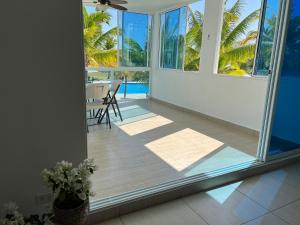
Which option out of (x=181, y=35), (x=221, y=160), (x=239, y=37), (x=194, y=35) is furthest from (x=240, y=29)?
(x=221, y=160)

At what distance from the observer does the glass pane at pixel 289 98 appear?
7.95 ft

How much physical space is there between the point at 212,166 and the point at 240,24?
3.12m

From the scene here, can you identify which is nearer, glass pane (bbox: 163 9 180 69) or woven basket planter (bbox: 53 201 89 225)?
woven basket planter (bbox: 53 201 89 225)

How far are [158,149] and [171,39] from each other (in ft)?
13.0

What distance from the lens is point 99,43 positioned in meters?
6.46

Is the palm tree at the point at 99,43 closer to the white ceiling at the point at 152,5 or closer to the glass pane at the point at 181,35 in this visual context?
the white ceiling at the point at 152,5

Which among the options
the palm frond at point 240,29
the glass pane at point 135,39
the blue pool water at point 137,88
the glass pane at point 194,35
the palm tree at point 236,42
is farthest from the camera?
the blue pool water at point 137,88

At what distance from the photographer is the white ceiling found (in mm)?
5523

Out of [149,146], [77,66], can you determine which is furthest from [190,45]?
[77,66]

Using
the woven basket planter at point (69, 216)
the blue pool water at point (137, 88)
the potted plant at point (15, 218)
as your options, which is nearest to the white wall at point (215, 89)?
the blue pool water at point (137, 88)

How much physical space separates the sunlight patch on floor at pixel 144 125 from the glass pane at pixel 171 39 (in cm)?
204

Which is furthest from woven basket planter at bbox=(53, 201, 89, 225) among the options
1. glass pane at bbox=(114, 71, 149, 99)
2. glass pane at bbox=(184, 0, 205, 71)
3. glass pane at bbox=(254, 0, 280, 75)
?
glass pane at bbox=(114, 71, 149, 99)

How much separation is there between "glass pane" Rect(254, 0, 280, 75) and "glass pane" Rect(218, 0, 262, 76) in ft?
0.79

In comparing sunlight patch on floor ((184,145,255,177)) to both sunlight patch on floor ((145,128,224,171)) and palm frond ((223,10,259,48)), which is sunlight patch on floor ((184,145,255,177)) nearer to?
sunlight patch on floor ((145,128,224,171))
